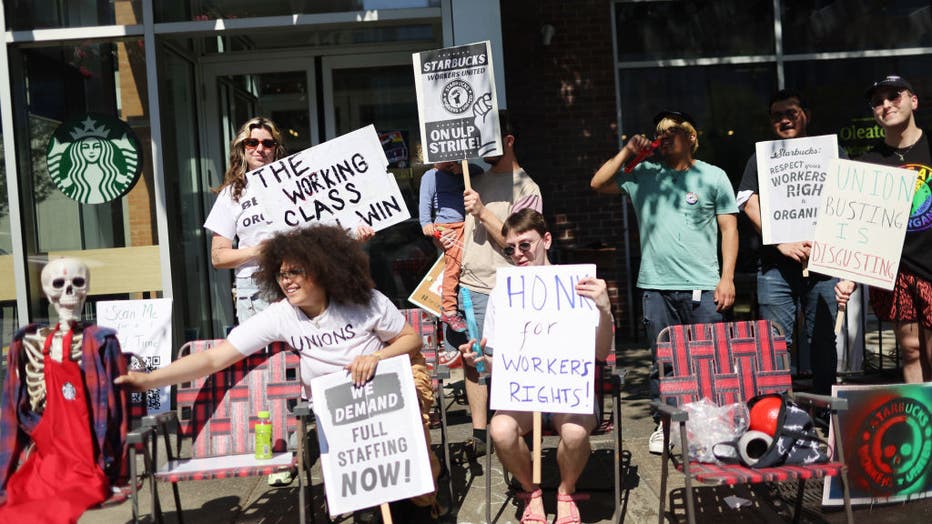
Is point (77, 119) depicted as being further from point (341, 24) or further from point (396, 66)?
point (396, 66)

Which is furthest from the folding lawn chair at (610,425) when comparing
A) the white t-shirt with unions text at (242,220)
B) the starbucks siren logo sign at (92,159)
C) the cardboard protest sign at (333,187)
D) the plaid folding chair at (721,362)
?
the starbucks siren logo sign at (92,159)

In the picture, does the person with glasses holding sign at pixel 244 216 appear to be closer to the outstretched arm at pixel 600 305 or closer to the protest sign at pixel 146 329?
the protest sign at pixel 146 329

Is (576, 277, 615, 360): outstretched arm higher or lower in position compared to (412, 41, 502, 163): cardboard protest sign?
lower

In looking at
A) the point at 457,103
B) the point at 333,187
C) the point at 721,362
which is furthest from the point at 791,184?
the point at 333,187

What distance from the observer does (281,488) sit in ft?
Result: 16.0

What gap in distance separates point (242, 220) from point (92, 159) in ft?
8.52

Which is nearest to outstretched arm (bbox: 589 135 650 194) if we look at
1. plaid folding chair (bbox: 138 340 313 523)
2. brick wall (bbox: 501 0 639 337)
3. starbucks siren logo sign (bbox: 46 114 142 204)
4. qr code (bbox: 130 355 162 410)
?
plaid folding chair (bbox: 138 340 313 523)

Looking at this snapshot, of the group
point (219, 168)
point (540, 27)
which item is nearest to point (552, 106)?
point (540, 27)

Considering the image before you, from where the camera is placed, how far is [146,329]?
5.54 m

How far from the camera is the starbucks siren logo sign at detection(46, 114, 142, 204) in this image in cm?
664

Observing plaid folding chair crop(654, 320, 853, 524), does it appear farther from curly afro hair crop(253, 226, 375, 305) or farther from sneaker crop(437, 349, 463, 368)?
sneaker crop(437, 349, 463, 368)

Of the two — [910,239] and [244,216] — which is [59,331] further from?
[910,239]

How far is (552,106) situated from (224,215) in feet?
15.6

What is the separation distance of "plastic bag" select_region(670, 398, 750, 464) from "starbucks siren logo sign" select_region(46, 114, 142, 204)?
4.69 metres
